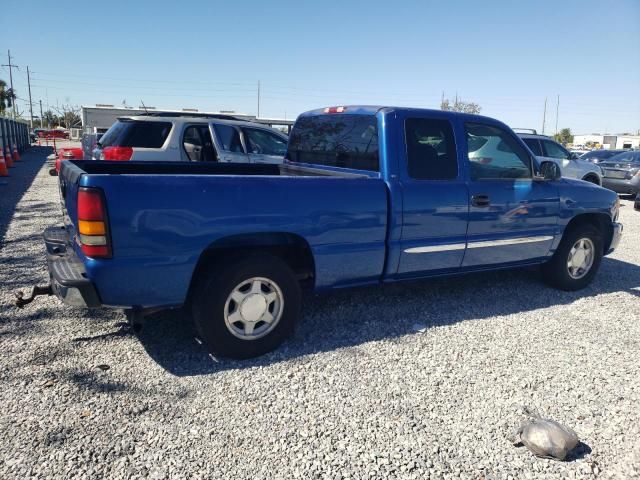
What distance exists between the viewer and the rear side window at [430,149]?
412 centimetres

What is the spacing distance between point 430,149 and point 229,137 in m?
4.90

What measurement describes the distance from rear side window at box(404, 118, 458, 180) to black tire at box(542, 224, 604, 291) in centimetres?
190

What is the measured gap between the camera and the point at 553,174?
4879 mm

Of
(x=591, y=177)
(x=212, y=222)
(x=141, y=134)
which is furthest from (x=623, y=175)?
(x=212, y=222)

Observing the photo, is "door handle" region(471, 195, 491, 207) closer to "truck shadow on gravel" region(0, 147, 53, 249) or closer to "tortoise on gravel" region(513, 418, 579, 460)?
"tortoise on gravel" region(513, 418, 579, 460)

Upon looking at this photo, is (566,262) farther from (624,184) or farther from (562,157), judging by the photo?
(624,184)

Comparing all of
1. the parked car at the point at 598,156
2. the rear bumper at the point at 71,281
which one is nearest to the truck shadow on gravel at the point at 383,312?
the rear bumper at the point at 71,281

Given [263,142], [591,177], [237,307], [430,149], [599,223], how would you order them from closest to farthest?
[237,307] < [430,149] < [599,223] < [263,142] < [591,177]

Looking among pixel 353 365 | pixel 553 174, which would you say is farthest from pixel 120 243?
pixel 553 174

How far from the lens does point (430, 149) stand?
424cm

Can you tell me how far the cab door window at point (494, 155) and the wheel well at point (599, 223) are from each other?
998 mm

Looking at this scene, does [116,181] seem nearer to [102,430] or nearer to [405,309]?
[102,430]

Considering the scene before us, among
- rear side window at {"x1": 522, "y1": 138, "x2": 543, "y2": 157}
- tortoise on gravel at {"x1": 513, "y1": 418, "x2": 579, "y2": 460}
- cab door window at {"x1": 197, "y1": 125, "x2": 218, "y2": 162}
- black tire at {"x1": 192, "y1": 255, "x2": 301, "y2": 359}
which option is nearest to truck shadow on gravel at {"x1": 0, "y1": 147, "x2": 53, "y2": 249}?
cab door window at {"x1": 197, "y1": 125, "x2": 218, "y2": 162}

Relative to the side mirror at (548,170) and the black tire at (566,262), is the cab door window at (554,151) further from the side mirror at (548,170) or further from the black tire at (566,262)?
the side mirror at (548,170)
